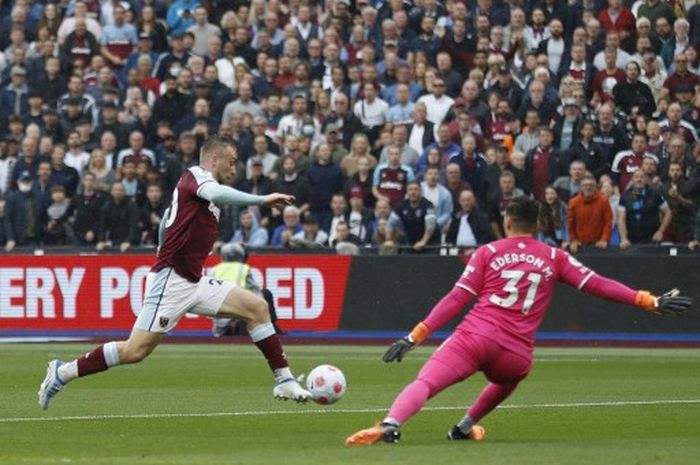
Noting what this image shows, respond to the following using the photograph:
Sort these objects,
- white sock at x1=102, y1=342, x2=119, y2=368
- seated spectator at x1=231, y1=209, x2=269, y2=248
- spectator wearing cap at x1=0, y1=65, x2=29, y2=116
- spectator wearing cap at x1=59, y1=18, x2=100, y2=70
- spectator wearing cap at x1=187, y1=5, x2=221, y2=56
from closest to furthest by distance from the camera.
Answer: white sock at x1=102, y1=342, x2=119, y2=368, seated spectator at x1=231, y1=209, x2=269, y2=248, spectator wearing cap at x1=0, y1=65, x2=29, y2=116, spectator wearing cap at x1=187, y1=5, x2=221, y2=56, spectator wearing cap at x1=59, y1=18, x2=100, y2=70

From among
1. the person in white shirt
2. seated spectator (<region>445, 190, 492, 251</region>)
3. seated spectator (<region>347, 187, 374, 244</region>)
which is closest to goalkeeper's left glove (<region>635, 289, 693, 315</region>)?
seated spectator (<region>445, 190, 492, 251</region>)

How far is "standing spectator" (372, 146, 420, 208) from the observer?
27266 millimetres

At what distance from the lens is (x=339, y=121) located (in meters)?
28.7

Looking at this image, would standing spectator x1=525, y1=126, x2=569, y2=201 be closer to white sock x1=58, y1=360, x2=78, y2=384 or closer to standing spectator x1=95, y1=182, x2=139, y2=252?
standing spectator x1=95, y1=182, x2=139, y2=252

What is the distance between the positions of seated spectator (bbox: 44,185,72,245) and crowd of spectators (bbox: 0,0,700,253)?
3 centimetres

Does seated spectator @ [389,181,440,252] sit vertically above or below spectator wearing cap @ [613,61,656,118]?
below

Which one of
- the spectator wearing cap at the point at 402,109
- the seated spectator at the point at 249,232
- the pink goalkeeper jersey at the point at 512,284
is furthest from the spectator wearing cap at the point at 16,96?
the pink goalkeeper jersey at the point at 512,284

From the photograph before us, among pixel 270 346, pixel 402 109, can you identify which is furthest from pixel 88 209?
pixel 270 346

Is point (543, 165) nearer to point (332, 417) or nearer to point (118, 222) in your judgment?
point (118, 222)

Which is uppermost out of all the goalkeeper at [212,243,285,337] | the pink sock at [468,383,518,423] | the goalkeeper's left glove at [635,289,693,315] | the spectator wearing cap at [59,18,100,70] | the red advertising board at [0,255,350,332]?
the spectator wearing cap at [59,18,100,70]

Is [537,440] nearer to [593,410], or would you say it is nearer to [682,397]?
[593,410]

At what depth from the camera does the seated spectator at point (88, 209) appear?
92.7 feet

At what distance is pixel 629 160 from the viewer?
26.5 metres

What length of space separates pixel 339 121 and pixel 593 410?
562 inches
